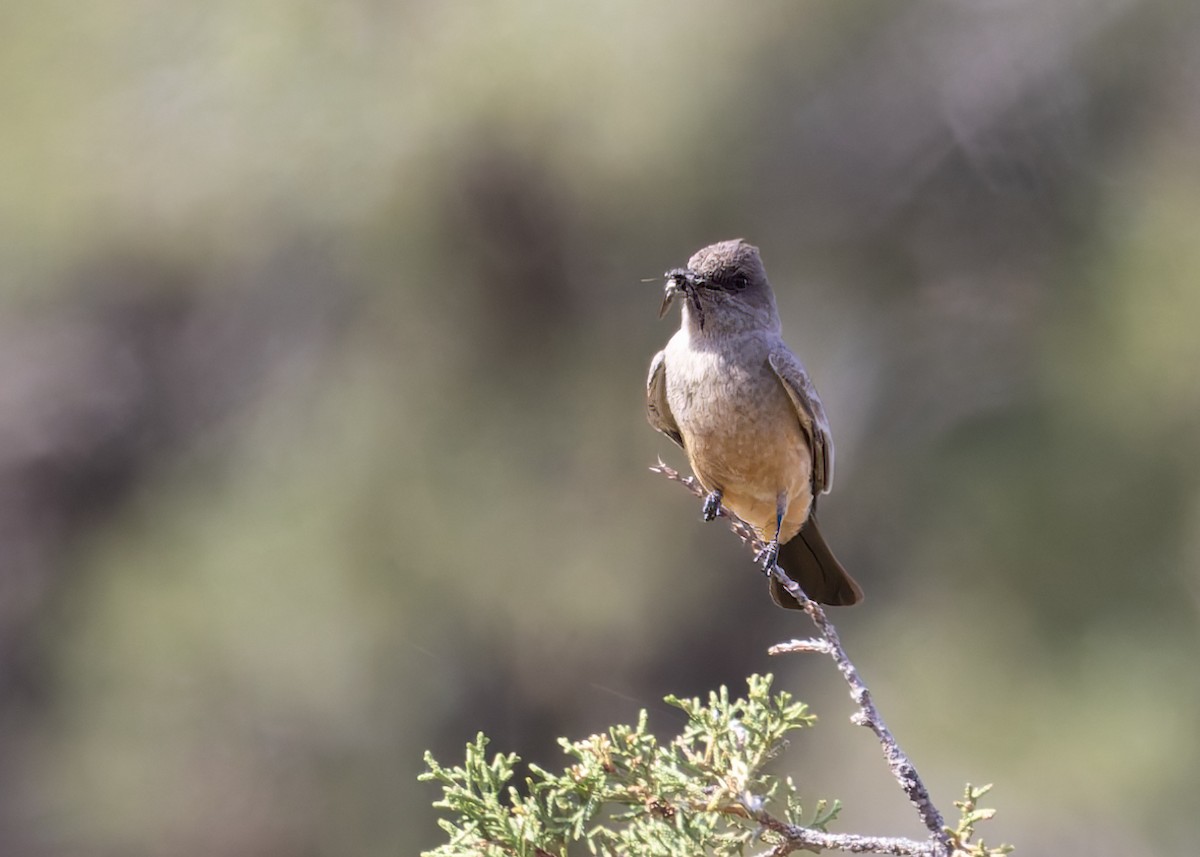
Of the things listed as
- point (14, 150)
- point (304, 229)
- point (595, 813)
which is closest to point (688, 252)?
point (304, 229)

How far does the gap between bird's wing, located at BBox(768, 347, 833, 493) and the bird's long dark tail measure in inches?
5.2

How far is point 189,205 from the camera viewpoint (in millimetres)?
5770

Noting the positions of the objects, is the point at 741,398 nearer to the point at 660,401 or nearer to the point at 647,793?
the point at 660,401

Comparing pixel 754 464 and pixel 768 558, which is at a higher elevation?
pixel 754 464

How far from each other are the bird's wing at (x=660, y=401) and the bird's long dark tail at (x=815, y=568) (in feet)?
1.20

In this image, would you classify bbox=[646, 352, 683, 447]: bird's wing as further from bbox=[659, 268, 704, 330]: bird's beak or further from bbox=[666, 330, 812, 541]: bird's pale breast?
bbox=[659, 268, 704, 330]: bird's beak

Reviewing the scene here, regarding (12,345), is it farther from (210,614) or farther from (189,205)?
(210,614)

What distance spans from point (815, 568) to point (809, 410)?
398 millimetres

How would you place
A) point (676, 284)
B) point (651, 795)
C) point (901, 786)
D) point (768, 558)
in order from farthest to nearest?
point (676, 284) < point (768, 558) < point (651, 795) < point (901, 786)

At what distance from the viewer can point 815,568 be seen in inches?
123

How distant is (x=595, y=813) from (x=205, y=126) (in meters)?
4.72

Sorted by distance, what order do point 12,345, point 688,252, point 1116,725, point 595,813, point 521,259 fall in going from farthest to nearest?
point 12,345
point 521,259
point 688,252
point 1116,725
point 595,813

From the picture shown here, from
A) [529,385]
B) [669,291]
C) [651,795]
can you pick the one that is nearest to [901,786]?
[651,795]

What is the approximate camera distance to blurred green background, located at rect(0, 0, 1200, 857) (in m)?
5.24
